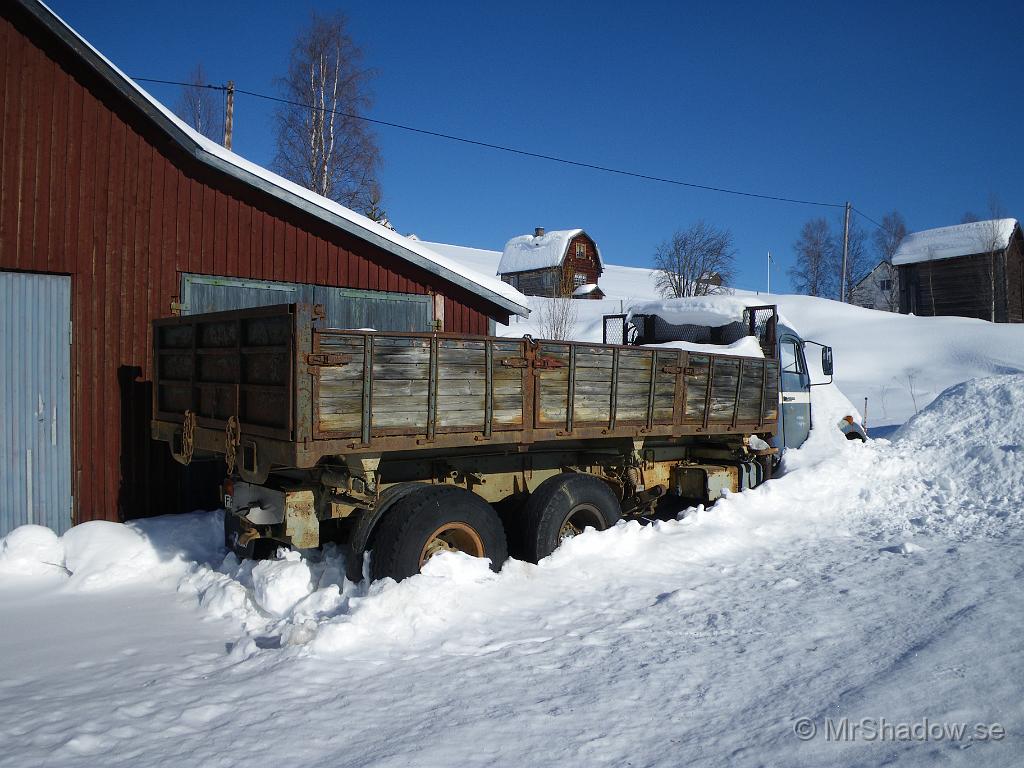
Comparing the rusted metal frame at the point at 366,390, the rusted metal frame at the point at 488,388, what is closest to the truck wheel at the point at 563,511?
the rusted metal frame at the point at 488,388

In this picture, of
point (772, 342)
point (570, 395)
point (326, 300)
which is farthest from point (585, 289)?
point (570, 395)

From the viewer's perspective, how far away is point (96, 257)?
26.3ft

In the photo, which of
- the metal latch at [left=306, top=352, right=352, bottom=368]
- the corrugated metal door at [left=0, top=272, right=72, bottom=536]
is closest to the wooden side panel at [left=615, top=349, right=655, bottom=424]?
the metal latch at [left=306, top=352, right=352, bottom=368]

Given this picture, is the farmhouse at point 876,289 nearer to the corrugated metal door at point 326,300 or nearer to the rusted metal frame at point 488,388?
the corrugated metal door at point 326,300

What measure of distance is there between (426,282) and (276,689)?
23.6 feet

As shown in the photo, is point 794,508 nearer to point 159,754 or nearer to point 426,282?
point 426,282

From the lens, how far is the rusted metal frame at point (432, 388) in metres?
5.51

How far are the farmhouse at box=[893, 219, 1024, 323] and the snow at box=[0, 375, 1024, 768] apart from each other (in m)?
36.9

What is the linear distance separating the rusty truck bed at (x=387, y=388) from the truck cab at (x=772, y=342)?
3.04 m

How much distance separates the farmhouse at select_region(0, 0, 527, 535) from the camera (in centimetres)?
759

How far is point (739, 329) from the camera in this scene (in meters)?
10.9

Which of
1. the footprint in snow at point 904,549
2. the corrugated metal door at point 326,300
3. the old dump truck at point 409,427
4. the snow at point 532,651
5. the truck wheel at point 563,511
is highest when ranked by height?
the corrugated metal door at point 326,300

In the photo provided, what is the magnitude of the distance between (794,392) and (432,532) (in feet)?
23.0

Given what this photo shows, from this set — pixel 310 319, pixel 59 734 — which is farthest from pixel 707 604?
pixel 59 734
